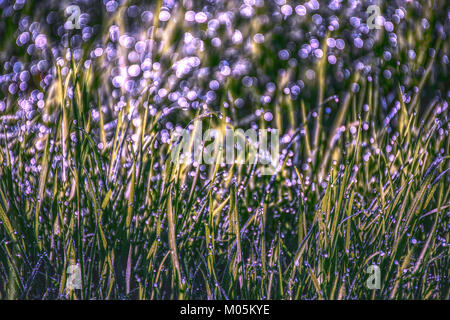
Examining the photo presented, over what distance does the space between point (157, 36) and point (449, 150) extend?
27.7 inches

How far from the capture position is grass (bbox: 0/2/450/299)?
91cm

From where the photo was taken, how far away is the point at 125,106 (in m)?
1.02

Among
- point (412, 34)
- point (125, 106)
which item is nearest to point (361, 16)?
point (412, 34)

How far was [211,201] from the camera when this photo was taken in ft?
2.98

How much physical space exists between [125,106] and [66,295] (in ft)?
1.32

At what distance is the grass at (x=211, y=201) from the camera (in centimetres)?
91

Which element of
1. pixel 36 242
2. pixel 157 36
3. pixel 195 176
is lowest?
pixel 36 242

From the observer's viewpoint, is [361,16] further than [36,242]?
Yes

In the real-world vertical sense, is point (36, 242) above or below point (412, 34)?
below

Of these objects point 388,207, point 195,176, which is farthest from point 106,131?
point 388,207
